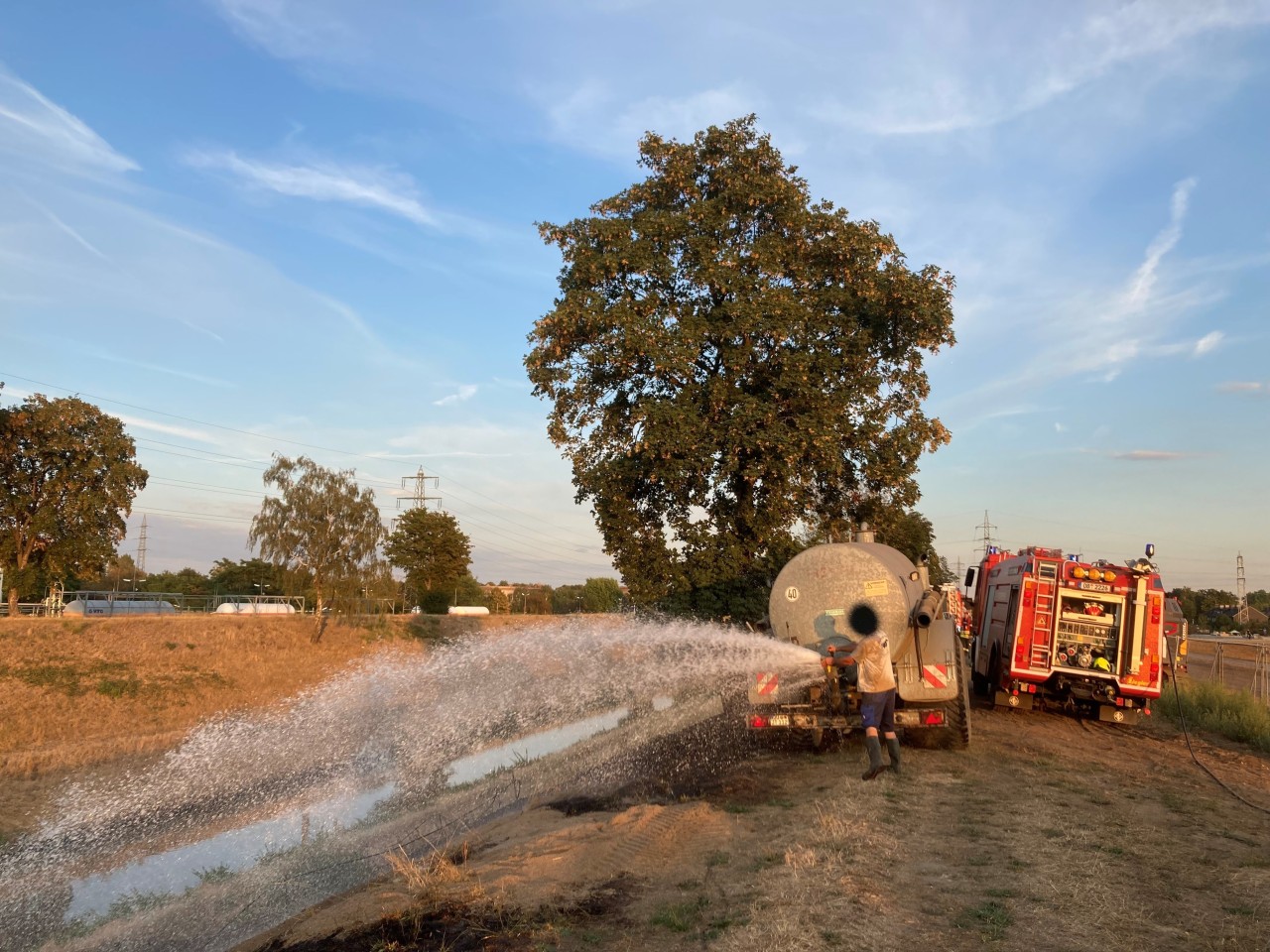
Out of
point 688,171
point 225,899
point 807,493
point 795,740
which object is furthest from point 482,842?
point 688,171

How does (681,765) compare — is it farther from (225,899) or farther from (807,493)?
(807,493)

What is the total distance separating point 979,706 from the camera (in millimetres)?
18891

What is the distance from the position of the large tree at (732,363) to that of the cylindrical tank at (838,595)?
5783 millimetres

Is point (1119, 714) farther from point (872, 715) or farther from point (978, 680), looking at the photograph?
point (872, 715)

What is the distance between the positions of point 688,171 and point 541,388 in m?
6.17

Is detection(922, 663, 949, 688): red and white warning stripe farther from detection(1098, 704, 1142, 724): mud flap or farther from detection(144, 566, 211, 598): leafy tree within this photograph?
detection(144, 566, 211, 598): leafy tree

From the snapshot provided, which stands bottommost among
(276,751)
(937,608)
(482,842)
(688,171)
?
(276,751)

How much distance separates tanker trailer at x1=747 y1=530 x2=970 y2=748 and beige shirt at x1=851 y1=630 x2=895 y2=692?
96 centimetres

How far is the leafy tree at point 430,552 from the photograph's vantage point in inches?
2699

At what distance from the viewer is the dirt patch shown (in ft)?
18.3

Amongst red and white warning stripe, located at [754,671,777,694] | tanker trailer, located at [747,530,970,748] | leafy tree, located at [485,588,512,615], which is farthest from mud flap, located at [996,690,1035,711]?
leafy tree, located at [485,588,512,615]

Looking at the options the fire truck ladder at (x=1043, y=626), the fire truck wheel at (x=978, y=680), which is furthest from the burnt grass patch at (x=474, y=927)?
the fire truck wheel at (x=978, y=680)

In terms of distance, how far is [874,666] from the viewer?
10.6 meters

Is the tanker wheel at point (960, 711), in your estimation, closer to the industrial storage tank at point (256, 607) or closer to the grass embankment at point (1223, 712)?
the grass embankment at point (1223, 712)
